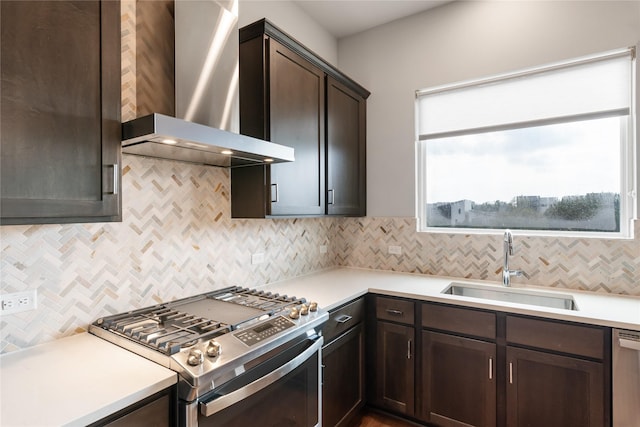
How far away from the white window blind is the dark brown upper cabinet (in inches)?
31.3

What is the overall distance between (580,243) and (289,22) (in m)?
2.68

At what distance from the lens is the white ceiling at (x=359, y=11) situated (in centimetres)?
272

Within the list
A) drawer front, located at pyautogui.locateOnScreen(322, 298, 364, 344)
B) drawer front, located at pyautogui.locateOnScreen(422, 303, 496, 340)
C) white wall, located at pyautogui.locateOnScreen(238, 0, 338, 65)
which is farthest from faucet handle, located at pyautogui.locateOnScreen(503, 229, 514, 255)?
white wall, located at pyautogui.locateOnScreen(238, 0, 338, 65)

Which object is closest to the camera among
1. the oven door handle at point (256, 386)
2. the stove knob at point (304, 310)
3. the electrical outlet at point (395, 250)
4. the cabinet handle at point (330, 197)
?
the oven door handle at point (256, 386)

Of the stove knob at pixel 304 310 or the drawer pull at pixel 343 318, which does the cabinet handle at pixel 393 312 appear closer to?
the drawer pull at pixel 343 318

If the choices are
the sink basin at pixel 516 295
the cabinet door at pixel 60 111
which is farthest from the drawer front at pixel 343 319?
the cabinet door at pixel 60 111

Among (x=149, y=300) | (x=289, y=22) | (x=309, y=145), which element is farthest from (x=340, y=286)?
(x=289, y=22)

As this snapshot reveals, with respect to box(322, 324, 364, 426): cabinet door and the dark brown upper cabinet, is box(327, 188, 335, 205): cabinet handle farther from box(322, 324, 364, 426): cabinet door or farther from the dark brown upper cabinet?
box(322, 324, 364, 426): cabinet door

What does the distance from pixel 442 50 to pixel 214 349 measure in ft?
9.14

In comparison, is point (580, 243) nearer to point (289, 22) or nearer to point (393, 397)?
point (393, 397)

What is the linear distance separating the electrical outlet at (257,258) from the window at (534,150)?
1426 millimetres

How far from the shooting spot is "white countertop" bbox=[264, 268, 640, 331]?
1.73m

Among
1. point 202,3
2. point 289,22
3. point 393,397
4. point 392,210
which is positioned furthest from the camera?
point 392,210

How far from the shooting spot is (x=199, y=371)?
109cm
